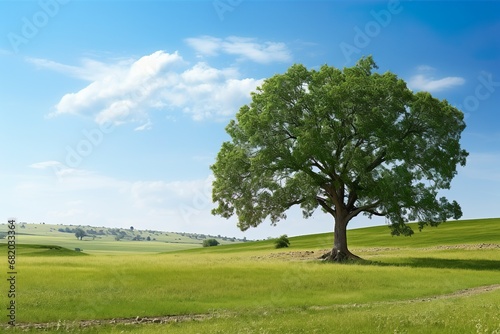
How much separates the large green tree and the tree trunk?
10 cm

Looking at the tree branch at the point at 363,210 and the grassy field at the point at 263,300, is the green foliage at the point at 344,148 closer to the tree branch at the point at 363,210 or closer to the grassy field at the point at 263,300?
the tree branch at the point at 363,210

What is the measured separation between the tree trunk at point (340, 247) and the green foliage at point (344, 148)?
1.74 ft

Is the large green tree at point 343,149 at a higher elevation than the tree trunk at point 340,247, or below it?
higher

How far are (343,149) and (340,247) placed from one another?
32.5 ft

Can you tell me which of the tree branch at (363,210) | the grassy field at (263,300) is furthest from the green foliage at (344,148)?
the grassy field at (263,300)

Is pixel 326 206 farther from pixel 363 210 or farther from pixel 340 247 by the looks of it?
pixel 340 247

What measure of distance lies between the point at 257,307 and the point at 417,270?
22231 mm

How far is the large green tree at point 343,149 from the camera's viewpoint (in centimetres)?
5062

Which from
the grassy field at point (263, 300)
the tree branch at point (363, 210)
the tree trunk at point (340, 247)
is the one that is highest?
the tree branch at point (363, 210)

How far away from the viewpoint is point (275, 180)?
5559 centimetres

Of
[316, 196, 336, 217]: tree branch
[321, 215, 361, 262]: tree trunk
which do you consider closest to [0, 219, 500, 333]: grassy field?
[321, 215, 361, 262]: tree trunk

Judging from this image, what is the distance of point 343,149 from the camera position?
179ft

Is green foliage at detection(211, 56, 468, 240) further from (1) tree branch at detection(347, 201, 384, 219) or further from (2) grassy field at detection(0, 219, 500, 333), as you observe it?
(2) grassy field at detection(0, 219, 500, 333)

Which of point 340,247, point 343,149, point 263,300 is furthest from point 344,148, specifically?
point 263,300
